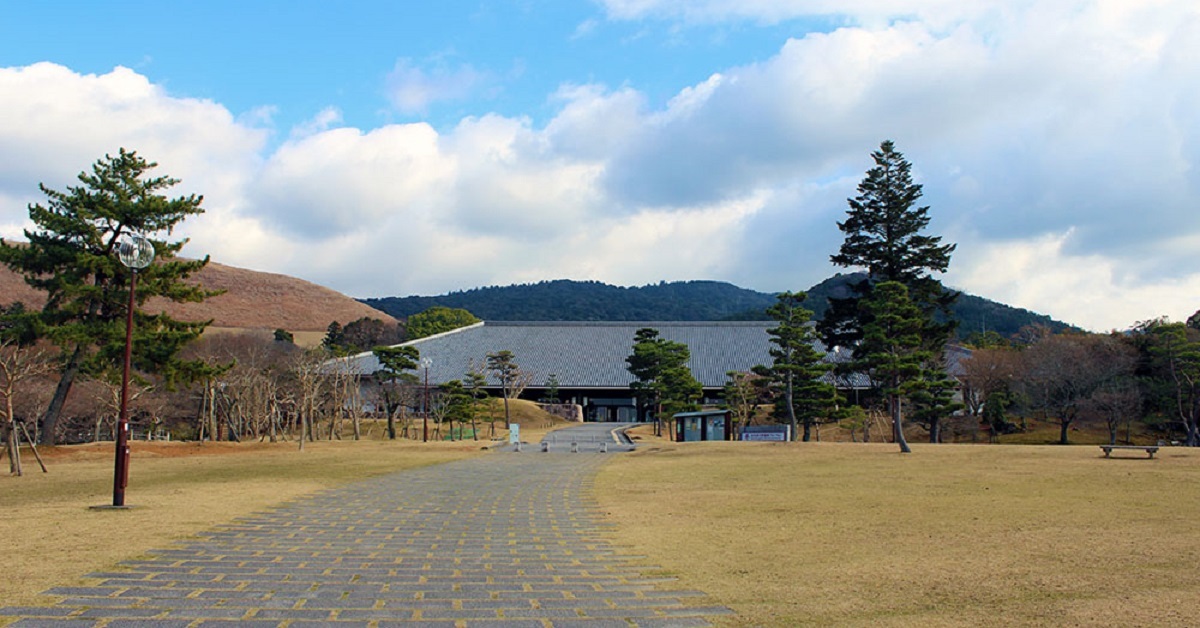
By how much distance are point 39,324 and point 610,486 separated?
59.3 ft

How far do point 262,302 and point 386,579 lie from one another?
10263cm

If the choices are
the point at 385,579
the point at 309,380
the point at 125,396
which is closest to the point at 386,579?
the point at 385,579

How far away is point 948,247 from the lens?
33.4 meters

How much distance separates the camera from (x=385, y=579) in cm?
622

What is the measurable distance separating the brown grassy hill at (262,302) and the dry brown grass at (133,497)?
205 feet

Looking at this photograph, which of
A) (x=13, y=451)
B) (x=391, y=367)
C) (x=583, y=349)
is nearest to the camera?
(x=13, y=451)

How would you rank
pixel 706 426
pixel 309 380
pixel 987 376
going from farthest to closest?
1. pixel 987 376
2. pixel 706 426
3. pixel 309 380

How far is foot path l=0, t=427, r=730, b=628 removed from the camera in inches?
198

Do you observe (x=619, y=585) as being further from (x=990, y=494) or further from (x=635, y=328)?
(x=635, y=328)

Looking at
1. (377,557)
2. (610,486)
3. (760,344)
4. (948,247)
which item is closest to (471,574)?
(377,557)

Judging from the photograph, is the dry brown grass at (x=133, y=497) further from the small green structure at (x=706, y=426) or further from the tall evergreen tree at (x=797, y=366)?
the tall evergreen tree at (x=797, y=366)

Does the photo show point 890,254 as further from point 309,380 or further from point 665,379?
point 309,380

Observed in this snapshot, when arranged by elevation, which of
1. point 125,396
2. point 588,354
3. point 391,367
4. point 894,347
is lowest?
point 125,396

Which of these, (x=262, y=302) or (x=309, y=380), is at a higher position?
(x=262, y=302)
